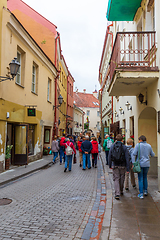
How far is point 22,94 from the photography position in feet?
37.6

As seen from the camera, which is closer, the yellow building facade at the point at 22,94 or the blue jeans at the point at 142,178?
the blue jeans at the point at 142,178

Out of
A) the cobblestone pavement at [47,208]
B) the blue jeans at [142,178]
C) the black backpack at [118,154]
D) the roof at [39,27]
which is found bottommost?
the cobblestone pavement at [47,208]

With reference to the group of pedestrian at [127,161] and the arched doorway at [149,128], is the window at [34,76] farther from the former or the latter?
the group of pedestrian at [127,161]

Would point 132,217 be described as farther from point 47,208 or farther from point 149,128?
point 149,128

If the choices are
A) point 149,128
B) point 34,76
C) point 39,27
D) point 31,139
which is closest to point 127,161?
point 149,128

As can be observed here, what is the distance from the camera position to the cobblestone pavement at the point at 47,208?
3.91 meters

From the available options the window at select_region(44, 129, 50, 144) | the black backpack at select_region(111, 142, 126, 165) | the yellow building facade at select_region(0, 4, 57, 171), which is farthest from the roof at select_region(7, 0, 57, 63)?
the black backpack at select_region(111, 142, 126, 165)

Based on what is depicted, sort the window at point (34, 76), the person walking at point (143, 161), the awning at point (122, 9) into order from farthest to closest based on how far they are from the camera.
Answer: the window at point (34, 76) < the awning at point (122, 9) < the person walking at point (143, 161)

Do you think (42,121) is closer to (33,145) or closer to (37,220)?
(33,145)

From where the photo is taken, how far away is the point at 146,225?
4.16 metres

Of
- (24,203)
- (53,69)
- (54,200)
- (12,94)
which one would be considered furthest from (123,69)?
(53,69)

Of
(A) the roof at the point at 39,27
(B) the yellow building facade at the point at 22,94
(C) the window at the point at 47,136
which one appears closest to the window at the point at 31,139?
(B) the yellow building facade at the point at 22,94

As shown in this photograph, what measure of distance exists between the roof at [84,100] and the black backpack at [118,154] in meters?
51.0

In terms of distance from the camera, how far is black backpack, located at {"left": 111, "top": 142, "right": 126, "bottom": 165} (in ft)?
20.1
